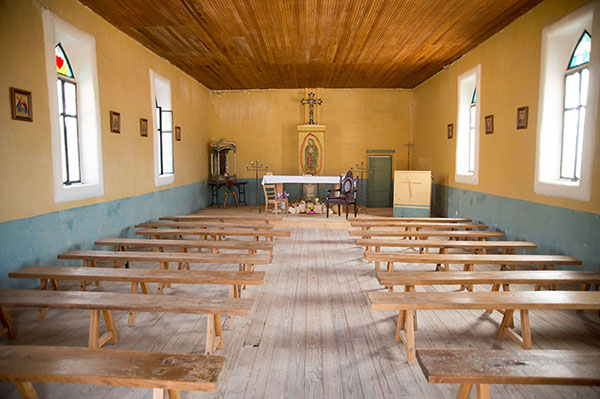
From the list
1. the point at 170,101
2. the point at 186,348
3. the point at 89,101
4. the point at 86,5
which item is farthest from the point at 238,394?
the point at 170,101

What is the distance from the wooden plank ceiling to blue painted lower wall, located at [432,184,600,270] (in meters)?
2.76

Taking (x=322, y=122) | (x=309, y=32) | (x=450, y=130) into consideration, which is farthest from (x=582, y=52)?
(x=322, y=122)

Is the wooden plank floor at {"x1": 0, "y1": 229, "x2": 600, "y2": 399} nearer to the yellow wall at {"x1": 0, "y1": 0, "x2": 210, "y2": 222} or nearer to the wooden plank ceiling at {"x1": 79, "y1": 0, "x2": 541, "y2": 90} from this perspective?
the yellow wall at {"x1": 0, "y1": 0, "x2": 210, "y2": 222}

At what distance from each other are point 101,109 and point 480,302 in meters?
5.59

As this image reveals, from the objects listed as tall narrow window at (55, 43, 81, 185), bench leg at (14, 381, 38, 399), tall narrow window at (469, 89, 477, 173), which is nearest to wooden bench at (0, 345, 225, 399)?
bench leg at (14, 381, 38, 399)

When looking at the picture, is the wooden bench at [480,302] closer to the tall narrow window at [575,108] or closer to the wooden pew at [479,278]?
the wooden pew at [479,278]

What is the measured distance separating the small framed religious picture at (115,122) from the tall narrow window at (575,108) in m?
6.45

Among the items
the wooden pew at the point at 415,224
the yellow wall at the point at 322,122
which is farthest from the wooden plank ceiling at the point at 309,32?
the wooden pew at the point at 415,224

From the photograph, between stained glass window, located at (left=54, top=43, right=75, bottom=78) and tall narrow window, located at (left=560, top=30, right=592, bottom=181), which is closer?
tall narrow window, located at (left=560, top=30, right=592, bottom=181)

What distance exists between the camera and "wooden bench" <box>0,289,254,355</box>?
101 inches

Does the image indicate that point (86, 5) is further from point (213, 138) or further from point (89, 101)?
point (213, 138)

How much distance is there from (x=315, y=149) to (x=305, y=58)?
3.73m

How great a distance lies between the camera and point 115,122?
6.05m

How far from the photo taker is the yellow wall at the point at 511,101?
Result: 497cm
